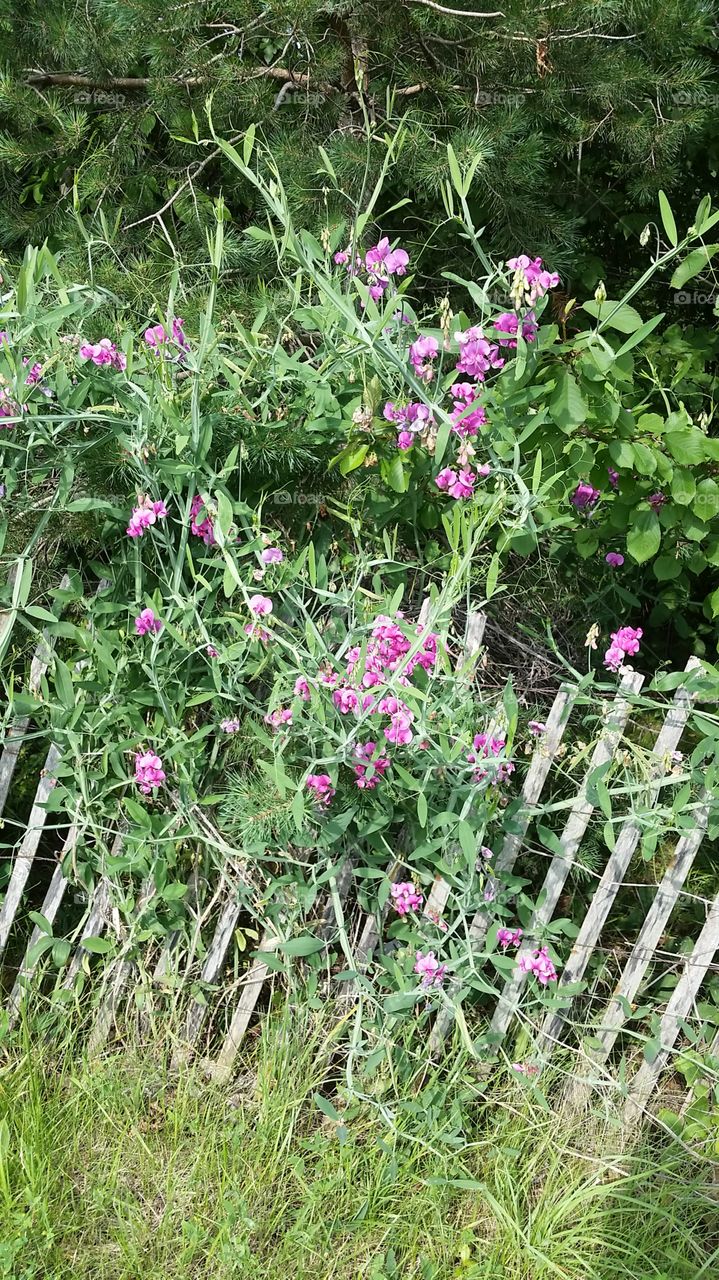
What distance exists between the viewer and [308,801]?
2.16 m

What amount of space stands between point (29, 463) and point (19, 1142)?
138 cm

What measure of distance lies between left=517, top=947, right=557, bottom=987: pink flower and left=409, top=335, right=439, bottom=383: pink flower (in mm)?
1234

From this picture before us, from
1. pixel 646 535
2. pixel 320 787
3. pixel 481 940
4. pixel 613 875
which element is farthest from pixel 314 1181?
pixel 646 535

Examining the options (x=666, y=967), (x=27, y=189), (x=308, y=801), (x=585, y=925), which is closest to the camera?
(x=308, y=801)

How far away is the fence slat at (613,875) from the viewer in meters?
2.21

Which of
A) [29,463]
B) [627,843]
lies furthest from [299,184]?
[627,843]

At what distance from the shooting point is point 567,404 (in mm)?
2109

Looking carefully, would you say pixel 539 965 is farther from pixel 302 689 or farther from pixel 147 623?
pixel 147 623

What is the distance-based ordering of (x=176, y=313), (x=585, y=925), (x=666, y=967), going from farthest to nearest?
(x=176, y=313), (x=666, y=967), (x=585, y=925)

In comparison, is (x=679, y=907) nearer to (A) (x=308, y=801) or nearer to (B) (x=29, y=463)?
(A) (x=308, y=801)

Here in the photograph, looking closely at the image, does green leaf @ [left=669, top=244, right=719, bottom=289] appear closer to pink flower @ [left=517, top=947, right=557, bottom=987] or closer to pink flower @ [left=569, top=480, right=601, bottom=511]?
pink flower @ [left=569, top=480, right=601, bottom=511]

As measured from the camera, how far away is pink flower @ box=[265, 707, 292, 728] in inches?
84.1

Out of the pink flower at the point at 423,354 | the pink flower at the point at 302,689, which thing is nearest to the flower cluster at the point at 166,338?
the pink flower at the point at 423,354

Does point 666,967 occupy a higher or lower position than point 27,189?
lower
